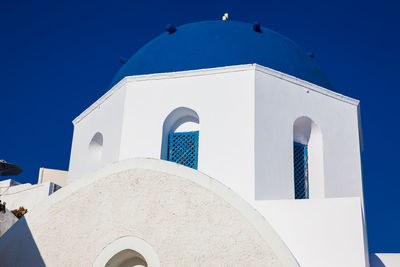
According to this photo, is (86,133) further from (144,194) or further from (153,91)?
(144,194)

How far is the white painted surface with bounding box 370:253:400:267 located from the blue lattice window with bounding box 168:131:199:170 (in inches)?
138

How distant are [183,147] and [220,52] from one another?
6.39ft

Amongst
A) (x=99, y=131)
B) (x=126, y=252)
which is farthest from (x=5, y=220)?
(x=126, y=252)

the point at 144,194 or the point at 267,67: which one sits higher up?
the point at 267,67

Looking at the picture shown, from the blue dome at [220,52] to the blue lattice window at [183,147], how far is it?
126cm

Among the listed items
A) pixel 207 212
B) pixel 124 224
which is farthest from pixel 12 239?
pixel 207 212

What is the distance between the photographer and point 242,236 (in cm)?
581

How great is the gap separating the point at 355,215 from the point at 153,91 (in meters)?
4.32

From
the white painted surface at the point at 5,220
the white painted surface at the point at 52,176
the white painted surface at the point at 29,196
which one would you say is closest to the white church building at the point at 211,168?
the white painted surface at the point at 5,220

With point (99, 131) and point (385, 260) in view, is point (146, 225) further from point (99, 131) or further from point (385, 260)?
point (385, 260)

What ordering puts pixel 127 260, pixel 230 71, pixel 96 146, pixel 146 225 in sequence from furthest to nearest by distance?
pixel 96 146 → pixel 230 71 → pixel 127 260 → pixel 146 225

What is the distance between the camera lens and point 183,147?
374 inches

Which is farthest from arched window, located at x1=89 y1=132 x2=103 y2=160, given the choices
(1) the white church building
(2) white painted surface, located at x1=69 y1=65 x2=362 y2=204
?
(2) white painted surface, located at x1=69 y1=65 x2=362 y2=204

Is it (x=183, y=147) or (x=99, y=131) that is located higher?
(x=99, y=131)
